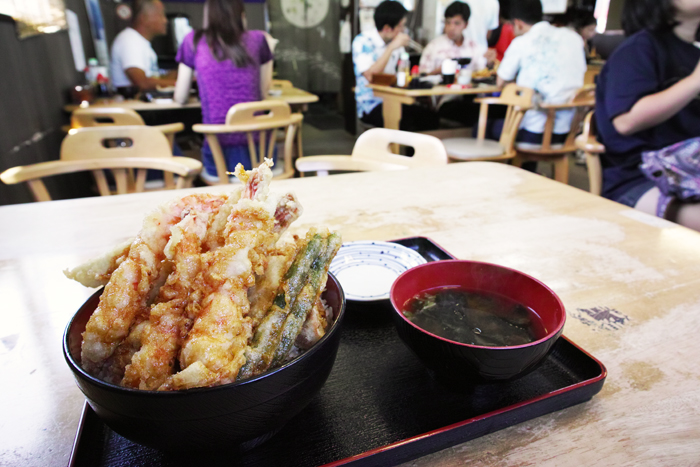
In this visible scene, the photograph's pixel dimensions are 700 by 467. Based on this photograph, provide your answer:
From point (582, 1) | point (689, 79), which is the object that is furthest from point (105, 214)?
point (582, 1)

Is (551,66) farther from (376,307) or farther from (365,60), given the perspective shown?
(376,307)

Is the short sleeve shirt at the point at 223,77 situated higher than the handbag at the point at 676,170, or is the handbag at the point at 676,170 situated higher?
the short sleeve shirt at the point at 223,77

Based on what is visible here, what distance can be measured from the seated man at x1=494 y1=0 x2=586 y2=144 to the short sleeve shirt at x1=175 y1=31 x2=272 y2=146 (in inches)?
99.7

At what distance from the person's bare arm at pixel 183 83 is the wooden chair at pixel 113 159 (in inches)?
59.7

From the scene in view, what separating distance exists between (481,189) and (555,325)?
878 millimetres

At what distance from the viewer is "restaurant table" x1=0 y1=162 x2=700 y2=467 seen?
0.50 m

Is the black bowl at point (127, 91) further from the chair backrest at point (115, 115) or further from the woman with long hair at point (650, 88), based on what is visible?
the woman with long hair at point (650, 88)

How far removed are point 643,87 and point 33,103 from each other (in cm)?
384

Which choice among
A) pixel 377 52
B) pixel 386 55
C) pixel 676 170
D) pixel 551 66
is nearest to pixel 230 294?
pixel 676 170

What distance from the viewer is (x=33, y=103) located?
3053 mm

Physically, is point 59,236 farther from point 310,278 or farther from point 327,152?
point 327,152

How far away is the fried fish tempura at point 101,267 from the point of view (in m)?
0.52

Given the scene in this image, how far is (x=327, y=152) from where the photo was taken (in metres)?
6.32

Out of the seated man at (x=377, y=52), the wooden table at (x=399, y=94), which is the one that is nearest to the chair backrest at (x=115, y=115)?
the wooden table at (x=399, y=94)
